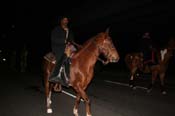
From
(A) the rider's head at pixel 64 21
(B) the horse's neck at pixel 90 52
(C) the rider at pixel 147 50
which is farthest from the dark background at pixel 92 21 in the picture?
(C) the rider at pixel 147 50

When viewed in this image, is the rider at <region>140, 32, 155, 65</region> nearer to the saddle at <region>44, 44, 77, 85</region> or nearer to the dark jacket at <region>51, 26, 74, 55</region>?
the saddle at <region>44, 44, 77, 85</region>

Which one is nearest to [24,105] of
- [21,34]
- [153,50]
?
[153,50]

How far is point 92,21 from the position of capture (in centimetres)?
4550

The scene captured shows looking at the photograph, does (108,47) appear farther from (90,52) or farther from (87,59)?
(87,59)

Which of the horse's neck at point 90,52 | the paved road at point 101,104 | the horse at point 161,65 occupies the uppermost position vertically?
the horse's neck at point 90,52

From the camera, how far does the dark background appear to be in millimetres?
28852

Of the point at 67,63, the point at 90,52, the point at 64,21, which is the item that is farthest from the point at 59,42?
the point at 90,52

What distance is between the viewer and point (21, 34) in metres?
55.4

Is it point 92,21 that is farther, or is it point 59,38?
point 92,21

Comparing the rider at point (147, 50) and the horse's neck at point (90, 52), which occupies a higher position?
the horse's neck at point (90, 52)

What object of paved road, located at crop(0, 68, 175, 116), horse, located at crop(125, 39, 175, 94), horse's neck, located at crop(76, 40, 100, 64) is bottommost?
paved road, located at crop(0, 68, 175, 116)

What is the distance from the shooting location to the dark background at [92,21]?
28.9m

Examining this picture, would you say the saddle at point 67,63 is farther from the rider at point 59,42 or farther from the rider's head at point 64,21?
the rider's head at point 64,21

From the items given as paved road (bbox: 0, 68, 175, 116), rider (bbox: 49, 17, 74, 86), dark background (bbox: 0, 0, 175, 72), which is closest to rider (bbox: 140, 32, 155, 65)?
paved road (bbox: 0, 68, 175, 116)
